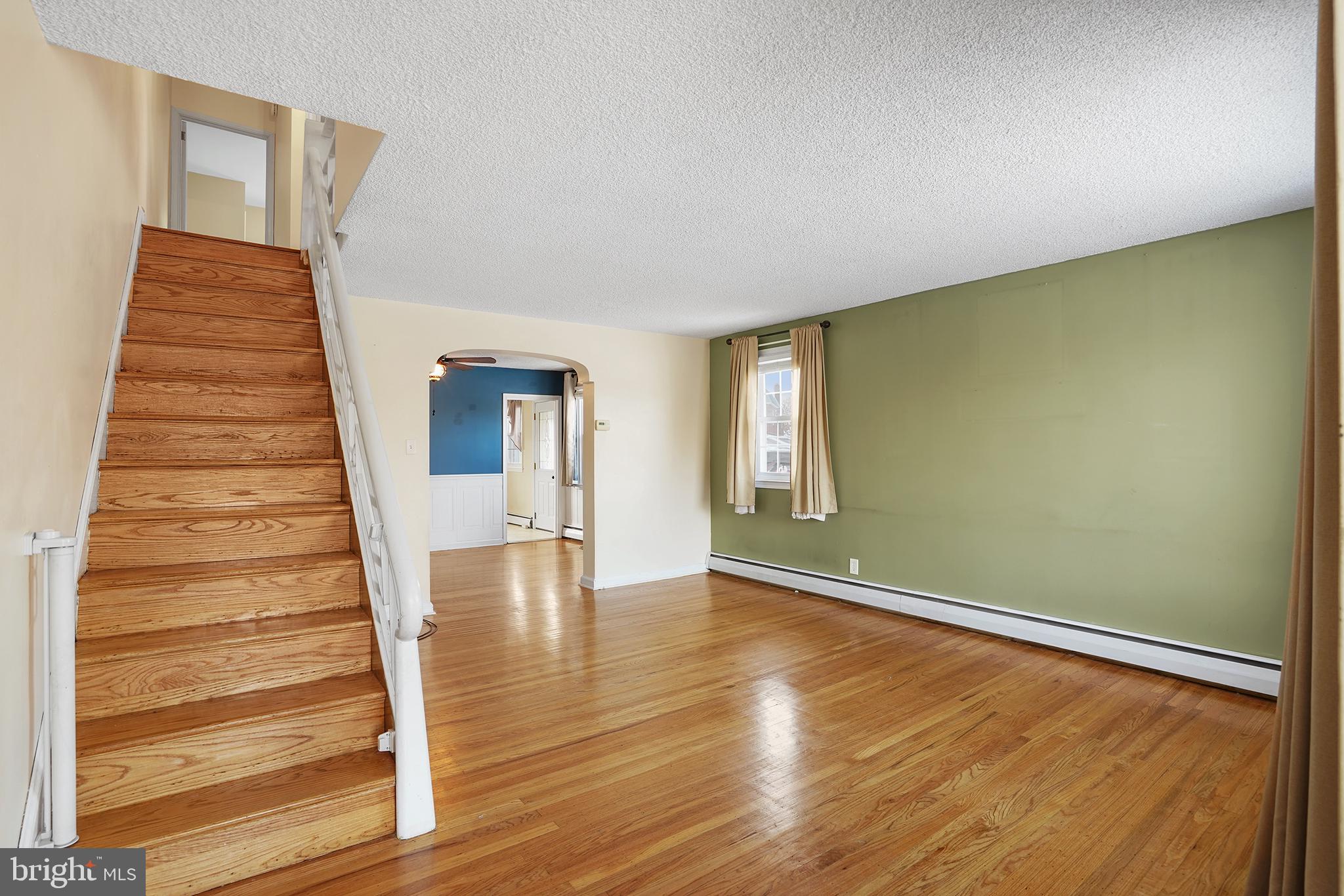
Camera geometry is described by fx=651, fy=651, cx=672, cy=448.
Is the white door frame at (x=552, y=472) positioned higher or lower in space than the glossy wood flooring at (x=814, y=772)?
higher

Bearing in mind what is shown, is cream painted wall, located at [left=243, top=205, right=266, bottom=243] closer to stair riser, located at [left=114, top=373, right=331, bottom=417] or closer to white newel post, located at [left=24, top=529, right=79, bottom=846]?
stair riser, located at [left=114, top=373, right=331, bottom=417]

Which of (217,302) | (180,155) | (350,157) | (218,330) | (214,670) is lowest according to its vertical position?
(214,670)

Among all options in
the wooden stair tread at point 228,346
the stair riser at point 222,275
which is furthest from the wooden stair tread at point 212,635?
the stair riser at point 222,275

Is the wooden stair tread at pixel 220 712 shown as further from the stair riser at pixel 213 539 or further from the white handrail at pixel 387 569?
the stair riser at pixel 213 539

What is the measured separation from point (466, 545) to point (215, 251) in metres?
5.21

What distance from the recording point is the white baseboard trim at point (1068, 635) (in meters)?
3.31

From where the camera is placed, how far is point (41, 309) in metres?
1.73

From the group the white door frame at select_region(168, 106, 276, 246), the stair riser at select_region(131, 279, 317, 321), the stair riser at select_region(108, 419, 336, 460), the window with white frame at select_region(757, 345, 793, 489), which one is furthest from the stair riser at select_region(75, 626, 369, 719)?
the window with white frame at select_region(757, 345, 793, 489)

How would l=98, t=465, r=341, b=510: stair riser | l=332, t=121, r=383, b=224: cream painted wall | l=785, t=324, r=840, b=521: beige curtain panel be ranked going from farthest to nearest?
l=785, t=324, r=840, b=521: beige curtain panel, l=332, t=121, r=383, b=224: cream painted wall, l=98, t=465, r=341, b=510: stair riser

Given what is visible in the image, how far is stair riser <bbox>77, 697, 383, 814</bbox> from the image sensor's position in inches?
71.7

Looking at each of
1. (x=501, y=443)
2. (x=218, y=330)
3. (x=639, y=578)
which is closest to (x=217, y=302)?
(x=218, y=330)

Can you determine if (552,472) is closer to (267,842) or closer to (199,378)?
(199,378)

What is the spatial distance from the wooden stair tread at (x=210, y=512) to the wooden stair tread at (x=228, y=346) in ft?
2.78

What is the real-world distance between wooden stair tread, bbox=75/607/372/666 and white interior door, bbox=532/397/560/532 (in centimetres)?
680
